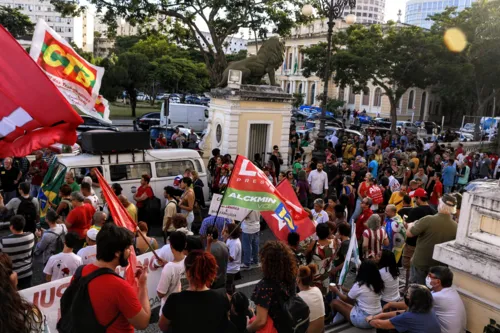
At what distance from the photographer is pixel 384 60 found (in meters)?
29.2

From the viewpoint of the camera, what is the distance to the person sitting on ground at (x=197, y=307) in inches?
147

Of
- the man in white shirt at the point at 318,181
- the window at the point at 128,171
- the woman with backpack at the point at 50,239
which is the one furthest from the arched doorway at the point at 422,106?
the woman with backpack at the point at 50,239

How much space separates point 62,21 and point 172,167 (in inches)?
4527

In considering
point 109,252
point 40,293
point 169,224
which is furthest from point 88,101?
point 109,252

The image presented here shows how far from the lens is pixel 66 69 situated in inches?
308

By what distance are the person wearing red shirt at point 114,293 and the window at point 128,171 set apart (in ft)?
23.8

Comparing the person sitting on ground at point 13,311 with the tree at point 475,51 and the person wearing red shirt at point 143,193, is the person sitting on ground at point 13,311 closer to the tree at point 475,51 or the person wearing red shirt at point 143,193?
the person wearing red shirt at point 143,193

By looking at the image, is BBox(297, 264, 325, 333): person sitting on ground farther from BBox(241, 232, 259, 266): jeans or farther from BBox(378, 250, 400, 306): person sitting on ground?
BBox(241, 232, 259, 266): jeans

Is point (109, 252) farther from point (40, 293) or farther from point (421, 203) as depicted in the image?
point (421, 203)

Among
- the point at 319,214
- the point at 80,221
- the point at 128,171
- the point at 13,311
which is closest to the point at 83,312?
the point at 13,311

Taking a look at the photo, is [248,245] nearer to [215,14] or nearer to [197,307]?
[197,307]

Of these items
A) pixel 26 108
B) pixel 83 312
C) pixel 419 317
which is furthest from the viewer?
pixel 26 108

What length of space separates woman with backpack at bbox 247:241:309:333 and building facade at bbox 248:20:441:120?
5011cm

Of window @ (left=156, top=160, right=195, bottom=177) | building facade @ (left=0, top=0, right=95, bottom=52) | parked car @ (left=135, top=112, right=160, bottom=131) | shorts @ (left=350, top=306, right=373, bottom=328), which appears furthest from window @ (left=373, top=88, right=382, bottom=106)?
building facade @ (left=0, top=0, right=95, bottom=52)
